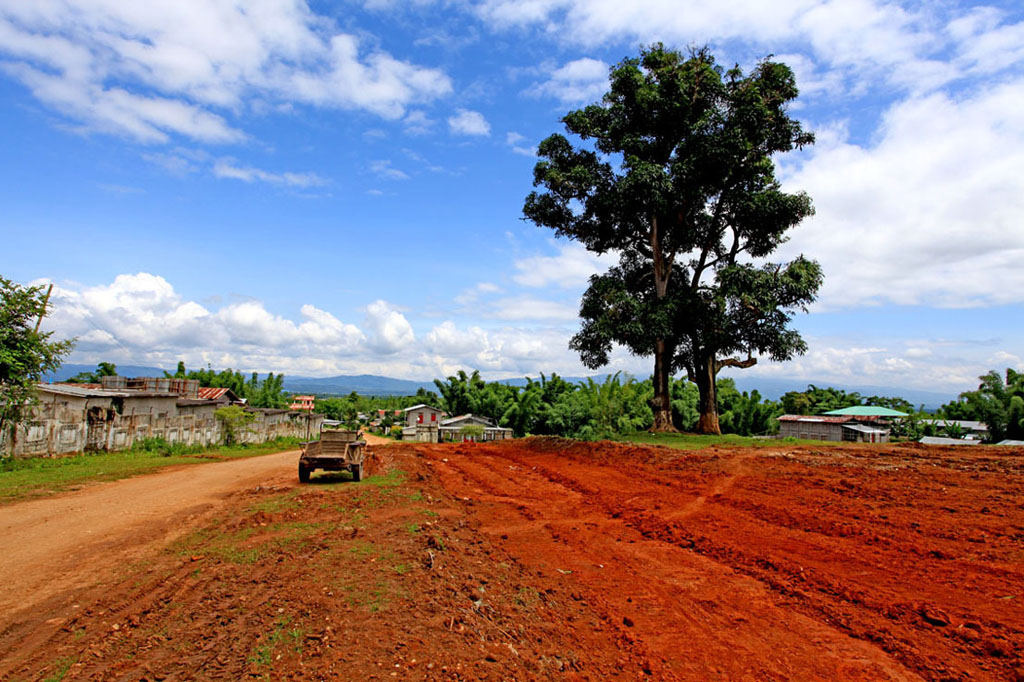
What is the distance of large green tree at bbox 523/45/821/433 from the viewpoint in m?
23.0

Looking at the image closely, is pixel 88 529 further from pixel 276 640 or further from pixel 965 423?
pixel 965 423

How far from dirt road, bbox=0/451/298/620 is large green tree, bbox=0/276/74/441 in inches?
185

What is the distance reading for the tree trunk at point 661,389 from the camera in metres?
25.1

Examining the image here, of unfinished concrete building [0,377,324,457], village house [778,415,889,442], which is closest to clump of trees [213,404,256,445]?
unfinished concrete building [0,377,324,457]

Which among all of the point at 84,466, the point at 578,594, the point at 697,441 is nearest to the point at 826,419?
the point at 697,441

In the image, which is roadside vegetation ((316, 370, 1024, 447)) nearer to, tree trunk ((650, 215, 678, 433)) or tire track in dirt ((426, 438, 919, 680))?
tree trunk ((650, 215, 678, 433))

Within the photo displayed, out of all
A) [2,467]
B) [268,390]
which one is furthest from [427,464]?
[268,390]

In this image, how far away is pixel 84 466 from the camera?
17.6 meters

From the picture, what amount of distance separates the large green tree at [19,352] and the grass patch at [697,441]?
68.0 ft

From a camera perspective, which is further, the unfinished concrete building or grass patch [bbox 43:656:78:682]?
the unfinished concrete building

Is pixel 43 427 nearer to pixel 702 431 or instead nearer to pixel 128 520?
pixel 128 520

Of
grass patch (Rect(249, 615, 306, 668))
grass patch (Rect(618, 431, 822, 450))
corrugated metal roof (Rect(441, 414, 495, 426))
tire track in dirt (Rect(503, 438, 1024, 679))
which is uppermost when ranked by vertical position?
grass patch (Rect(618, 431, 822, 450))

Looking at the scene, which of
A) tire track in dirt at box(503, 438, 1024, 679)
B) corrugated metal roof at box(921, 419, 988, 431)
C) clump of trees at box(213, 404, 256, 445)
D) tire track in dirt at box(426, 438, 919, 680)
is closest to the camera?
tire track in dirt at box(426, 438, 919, 680)

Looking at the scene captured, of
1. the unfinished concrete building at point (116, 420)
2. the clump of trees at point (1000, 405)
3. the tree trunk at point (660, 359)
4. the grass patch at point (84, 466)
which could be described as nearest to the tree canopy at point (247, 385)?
the unfinished concrete building at point (116, 420)
